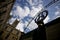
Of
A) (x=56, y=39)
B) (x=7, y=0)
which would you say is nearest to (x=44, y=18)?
(x=56, y=39)

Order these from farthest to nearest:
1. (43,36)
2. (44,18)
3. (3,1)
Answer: (3,1) < (44,18) < (43,36)

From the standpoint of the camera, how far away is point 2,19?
19.5 metres

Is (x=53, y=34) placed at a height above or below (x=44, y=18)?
below

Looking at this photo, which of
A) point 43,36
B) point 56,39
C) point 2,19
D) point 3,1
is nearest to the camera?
point 56,39

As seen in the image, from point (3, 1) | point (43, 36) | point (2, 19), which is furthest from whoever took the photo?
point (2, 19)

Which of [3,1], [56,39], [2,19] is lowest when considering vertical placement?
[56,39]

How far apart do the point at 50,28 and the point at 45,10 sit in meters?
2.07

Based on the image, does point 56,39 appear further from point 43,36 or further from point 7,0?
point 7,0

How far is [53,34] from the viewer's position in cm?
1128

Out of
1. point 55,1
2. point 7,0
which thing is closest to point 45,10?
point 55,1

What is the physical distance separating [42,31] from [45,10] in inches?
95.1

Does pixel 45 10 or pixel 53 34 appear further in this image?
pixel 45 10

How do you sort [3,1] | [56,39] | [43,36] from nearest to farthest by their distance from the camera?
[56,39] < [43,36] < [3,1]

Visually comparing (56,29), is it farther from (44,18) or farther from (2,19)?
(2,19)
